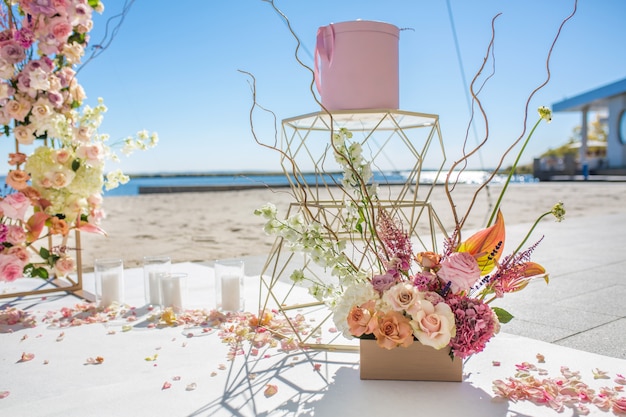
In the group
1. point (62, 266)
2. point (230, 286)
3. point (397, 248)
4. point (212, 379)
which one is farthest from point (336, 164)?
point (62, 266)

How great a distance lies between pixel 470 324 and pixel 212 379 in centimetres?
71

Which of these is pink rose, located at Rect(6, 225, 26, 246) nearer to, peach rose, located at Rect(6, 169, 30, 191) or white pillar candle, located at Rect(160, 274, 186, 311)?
peach rose, located at Rect(6, 169, 30, 191)

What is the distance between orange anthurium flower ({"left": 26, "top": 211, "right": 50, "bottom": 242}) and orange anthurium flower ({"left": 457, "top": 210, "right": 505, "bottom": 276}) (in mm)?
1634

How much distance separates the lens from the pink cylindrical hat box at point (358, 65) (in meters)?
1.60

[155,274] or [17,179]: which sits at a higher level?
[17,179]

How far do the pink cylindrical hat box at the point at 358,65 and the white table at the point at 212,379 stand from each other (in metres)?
0.81

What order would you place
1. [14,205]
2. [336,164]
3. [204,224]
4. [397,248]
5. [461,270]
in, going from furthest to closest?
[204,224], [14,205], [336,164], [397,248], [461,270]

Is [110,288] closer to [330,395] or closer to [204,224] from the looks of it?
[330,395]

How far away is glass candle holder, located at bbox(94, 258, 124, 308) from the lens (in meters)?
2.12

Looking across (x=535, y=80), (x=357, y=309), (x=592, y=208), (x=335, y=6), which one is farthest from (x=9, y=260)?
(x=592, y=208)

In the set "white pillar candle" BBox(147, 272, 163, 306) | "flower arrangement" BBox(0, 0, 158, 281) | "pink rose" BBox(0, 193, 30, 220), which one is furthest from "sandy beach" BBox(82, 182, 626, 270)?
"pink rose" BBox(0, 193, 30, 220)

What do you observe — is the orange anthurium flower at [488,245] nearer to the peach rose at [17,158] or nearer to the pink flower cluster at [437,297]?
the pink flower cluster at [437,297]

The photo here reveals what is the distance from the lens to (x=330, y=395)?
1318 mm

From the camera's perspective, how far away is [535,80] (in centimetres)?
127
